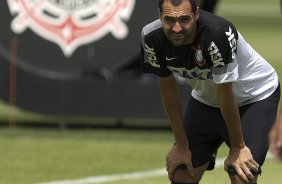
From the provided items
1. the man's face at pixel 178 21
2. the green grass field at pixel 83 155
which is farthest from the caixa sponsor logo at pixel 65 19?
the man's face at pixel 178 21

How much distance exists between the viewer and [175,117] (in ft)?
26.9

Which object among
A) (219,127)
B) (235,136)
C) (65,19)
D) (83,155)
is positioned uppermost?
(235,136)

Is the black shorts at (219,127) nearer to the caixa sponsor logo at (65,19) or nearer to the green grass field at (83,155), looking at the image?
the green grass field at (83,155)

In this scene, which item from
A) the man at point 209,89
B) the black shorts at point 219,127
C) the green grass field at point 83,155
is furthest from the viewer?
the green grass field at point 83,155

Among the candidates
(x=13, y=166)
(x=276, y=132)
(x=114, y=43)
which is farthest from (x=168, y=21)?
(x=114, y=43)

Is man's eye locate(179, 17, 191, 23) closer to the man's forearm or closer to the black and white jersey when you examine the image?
the black and white jersey

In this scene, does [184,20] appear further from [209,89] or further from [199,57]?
[209,89]

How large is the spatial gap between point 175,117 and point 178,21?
3.04 feet

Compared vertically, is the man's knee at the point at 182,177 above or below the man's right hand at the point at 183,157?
below

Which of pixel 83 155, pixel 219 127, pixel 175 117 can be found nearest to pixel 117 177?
pixel 83 155

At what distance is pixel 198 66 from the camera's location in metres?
7.85

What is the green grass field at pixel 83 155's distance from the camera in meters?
11.4

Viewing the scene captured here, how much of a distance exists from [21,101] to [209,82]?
712 cm

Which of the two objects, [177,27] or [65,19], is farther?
[65,19]
